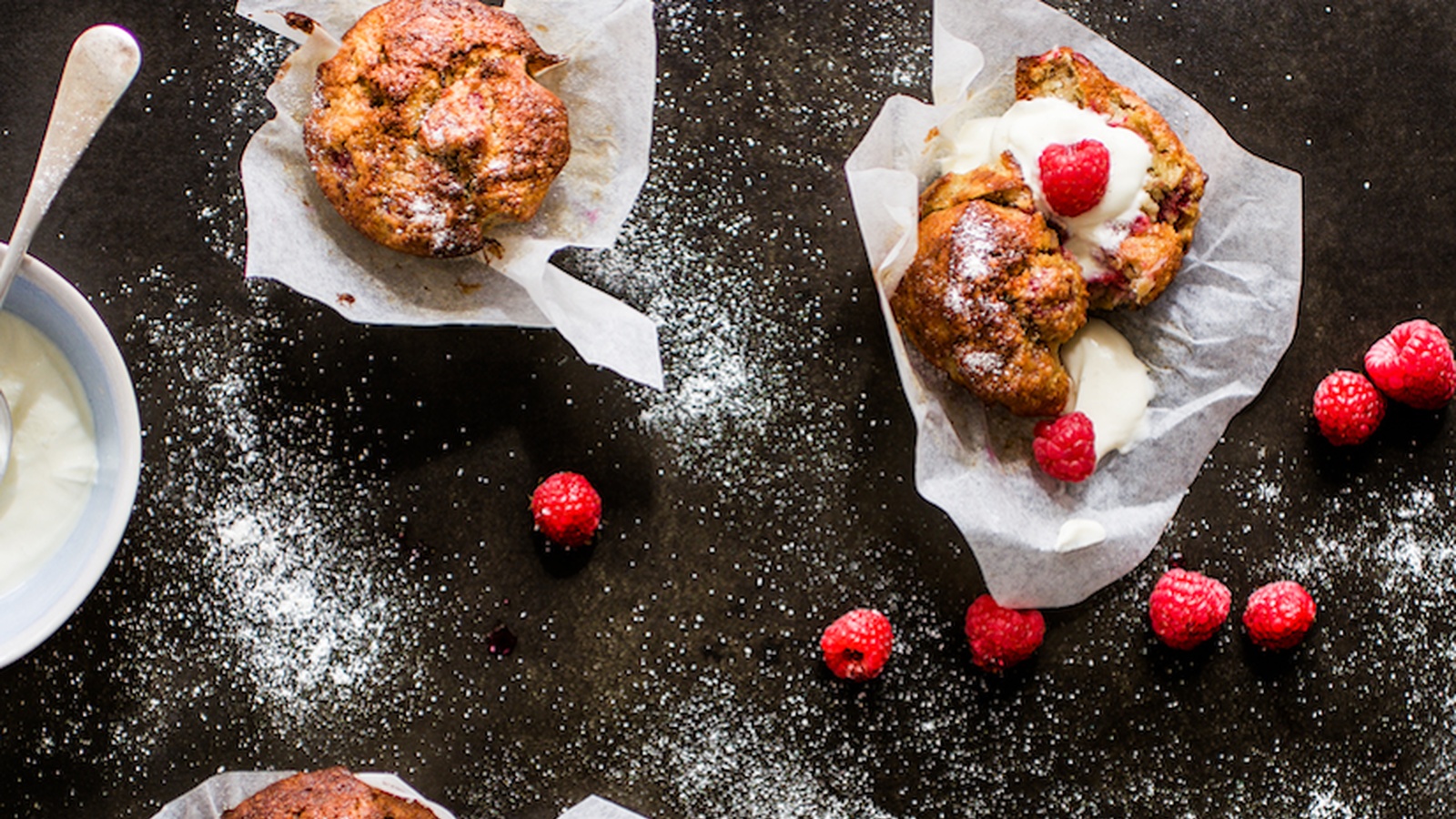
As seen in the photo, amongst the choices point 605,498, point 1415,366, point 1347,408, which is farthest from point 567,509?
point 1415,366

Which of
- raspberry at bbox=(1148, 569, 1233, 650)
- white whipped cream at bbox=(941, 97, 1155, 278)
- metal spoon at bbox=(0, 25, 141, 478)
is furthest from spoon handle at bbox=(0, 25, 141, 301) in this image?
raspberry at bbox=(1148, 569, 1233, 650)

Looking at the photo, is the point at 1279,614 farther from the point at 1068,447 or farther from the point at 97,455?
the point at 97,455

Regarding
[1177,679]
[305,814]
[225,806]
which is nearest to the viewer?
[305,814]

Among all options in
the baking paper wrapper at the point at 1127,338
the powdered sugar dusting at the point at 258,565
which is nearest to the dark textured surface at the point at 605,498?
the powdered sugar dusting at the point at 258,565

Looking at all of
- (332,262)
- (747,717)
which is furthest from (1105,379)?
(332,262)

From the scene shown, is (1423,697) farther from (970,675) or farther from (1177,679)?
(970,675)
